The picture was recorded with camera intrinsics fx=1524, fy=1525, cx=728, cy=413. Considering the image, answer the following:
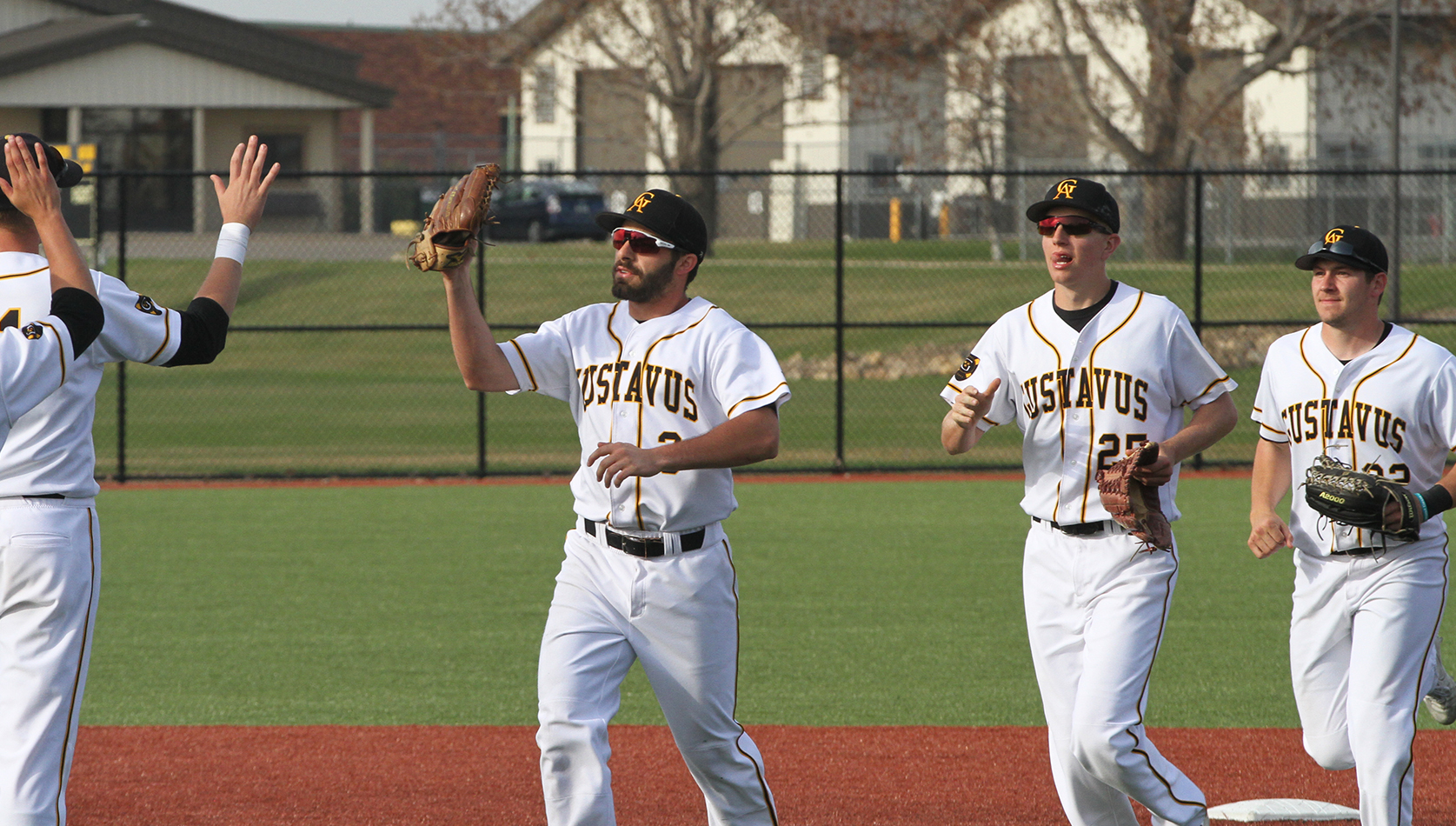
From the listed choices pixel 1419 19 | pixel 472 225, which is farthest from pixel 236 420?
pixel 1419 19

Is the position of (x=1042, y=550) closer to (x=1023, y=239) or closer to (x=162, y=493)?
(x=162, y=493)

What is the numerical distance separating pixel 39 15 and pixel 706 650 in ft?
124

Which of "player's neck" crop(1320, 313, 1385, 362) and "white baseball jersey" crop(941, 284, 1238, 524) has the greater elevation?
"player's neck" crop(1320, 313, 1385, 362)

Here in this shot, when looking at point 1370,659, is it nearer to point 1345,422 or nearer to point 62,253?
point 1345,422

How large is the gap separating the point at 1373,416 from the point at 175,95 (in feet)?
106

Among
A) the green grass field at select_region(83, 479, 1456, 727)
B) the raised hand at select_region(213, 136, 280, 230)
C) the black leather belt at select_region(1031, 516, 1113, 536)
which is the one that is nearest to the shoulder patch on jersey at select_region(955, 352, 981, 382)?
the black leather belt at select_region(1031, 516, 1113, 536)

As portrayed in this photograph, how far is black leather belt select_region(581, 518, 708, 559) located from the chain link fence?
9910 millimetres


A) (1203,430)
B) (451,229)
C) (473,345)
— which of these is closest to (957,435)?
(1203,430)

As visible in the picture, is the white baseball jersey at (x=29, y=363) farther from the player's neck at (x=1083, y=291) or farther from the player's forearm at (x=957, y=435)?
the player's neck at (x=1083, y=291)

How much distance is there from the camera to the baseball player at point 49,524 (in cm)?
398

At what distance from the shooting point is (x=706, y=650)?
4.46 metres

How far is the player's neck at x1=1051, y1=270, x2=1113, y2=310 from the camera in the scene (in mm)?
4895

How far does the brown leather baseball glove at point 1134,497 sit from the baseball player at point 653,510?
100 cm

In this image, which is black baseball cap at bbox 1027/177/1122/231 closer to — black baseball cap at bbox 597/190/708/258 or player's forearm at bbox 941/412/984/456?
player's forearm at bbox 941/412/984/456
